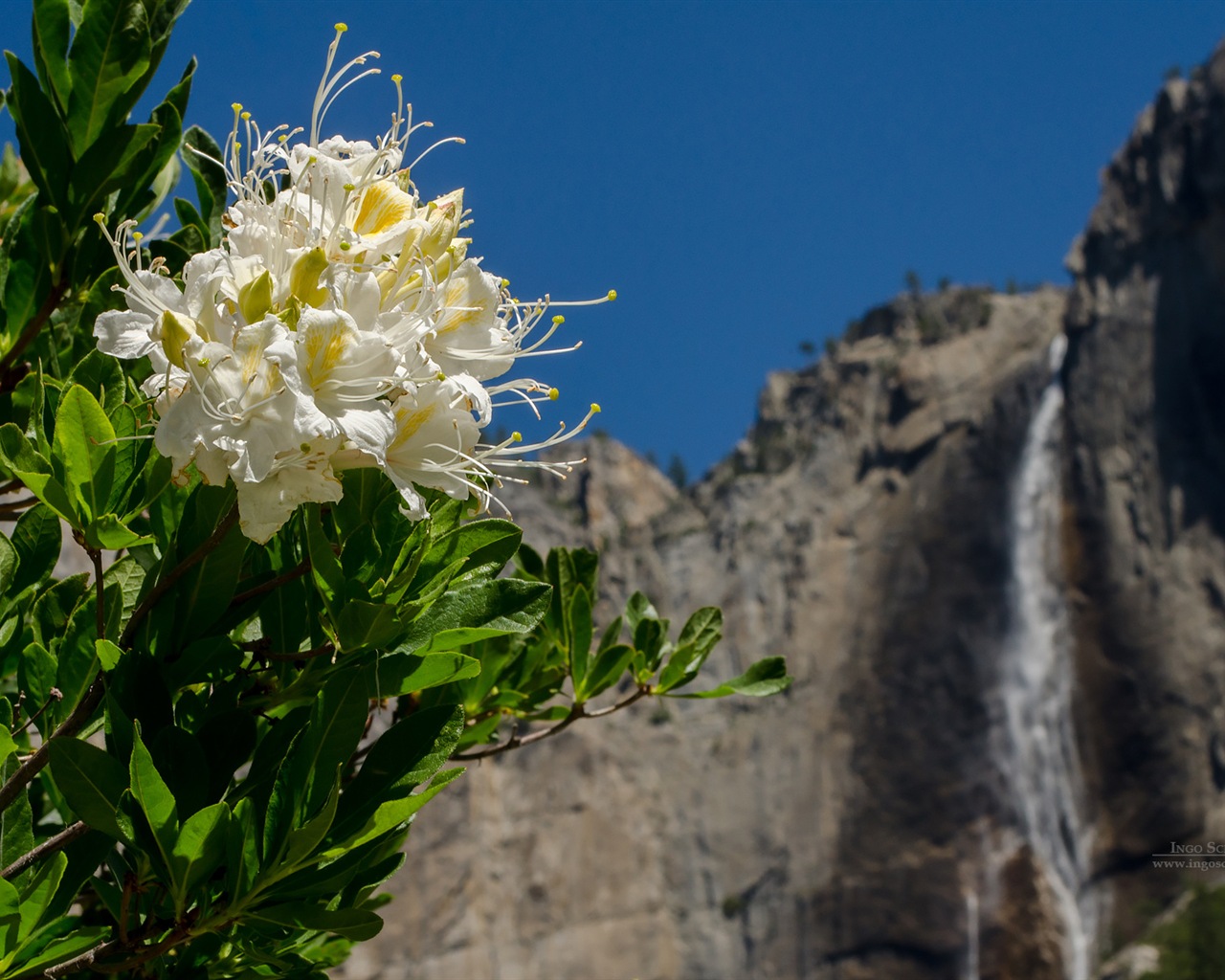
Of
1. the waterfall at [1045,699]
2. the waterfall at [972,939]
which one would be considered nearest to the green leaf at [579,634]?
the waterfall at [1045,699]

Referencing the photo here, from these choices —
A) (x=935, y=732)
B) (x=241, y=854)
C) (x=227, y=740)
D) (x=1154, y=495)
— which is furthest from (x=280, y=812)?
(x=1154, y=495)

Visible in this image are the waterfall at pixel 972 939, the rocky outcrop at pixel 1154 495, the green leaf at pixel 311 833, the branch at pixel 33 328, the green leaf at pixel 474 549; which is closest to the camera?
the green leaf at pixel 311 833

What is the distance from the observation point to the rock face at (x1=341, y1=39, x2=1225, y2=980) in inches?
843

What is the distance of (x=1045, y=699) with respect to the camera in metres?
22.5

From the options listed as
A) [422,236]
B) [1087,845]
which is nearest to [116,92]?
[422,236]

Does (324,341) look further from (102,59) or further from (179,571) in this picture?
(102,59)

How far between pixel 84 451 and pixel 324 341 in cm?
27

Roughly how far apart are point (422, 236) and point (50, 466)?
0.41 m

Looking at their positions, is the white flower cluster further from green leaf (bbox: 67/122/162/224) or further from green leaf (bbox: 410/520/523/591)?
green leaf (bbox: 67/122/162/224)

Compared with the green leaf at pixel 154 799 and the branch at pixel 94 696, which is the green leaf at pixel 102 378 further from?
Result: the green leaf at pixel 154 799

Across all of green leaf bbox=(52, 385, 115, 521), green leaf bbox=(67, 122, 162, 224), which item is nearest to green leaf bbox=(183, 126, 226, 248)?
green leaf bbox=(67, 122, 162, 224)

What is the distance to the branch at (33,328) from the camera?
62.7 inches

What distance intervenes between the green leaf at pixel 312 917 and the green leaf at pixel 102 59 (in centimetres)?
101

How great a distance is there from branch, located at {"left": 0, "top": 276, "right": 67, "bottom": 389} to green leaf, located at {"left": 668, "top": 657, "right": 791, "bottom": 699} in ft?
3.46
